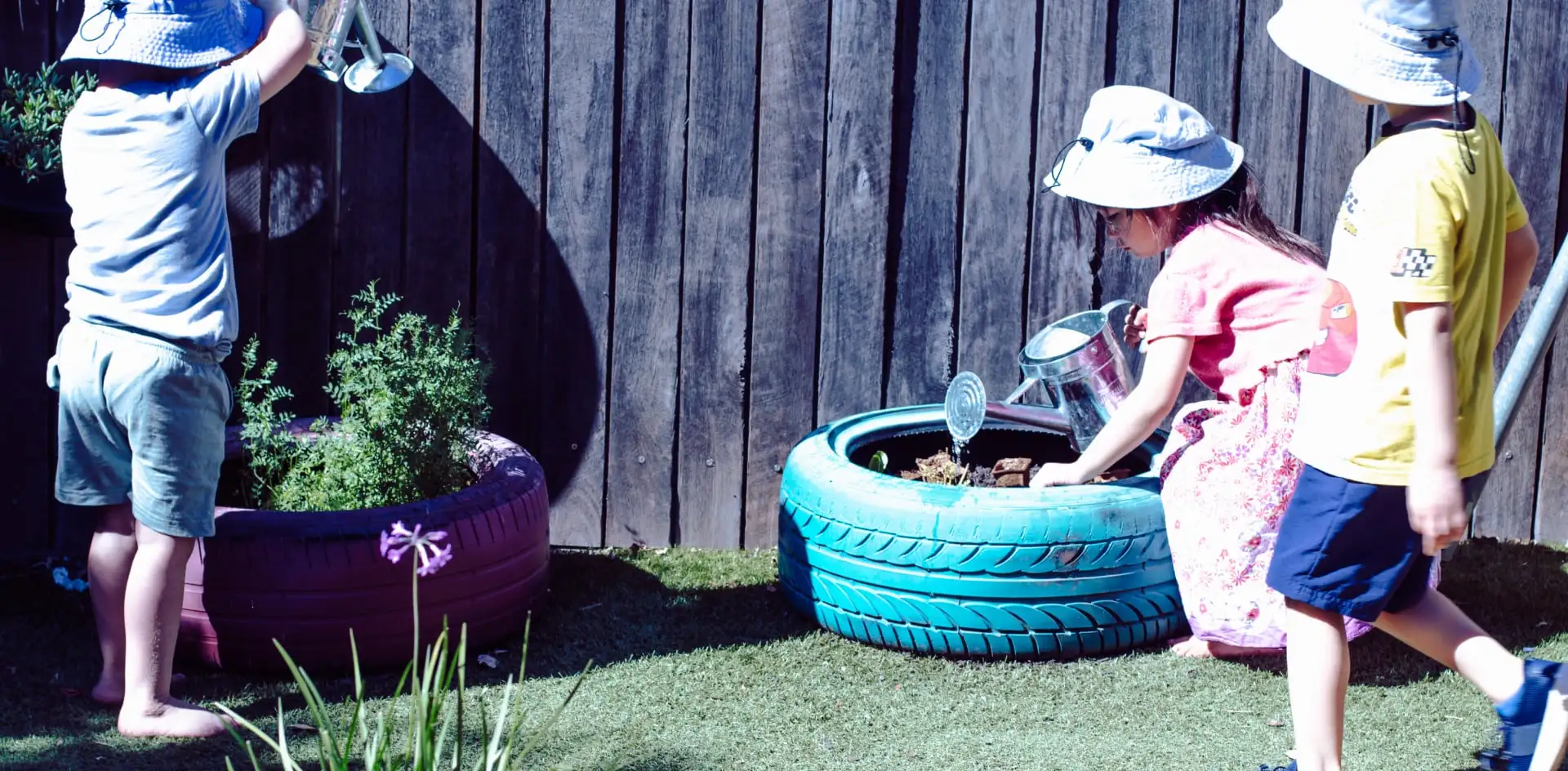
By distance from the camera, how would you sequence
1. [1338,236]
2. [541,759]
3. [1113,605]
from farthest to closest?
[1113,605], [541,759], [1338,236]

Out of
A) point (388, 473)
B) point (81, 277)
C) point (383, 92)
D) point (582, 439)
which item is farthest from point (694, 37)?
point (81, 277)

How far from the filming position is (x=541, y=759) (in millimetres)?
3074

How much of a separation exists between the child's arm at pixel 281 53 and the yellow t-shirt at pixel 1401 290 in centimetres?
207

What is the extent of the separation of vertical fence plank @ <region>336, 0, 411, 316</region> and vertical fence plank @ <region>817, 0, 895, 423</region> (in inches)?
42.4

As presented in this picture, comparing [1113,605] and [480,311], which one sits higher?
[480,311]

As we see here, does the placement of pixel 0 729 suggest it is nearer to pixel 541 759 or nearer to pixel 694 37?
pixel 541 759

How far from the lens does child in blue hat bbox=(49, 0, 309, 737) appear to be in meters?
3.14

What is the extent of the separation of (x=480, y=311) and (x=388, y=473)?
0.79 meters

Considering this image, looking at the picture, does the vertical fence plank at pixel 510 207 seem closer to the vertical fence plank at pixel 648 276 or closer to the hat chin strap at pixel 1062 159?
the vertical fence plank at pixel 648 276

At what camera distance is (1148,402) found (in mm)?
3295

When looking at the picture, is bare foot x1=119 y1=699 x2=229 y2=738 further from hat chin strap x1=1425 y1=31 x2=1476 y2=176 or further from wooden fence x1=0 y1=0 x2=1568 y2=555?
hat chin strap x1=1425 y1=31 x2=1476 y2=176

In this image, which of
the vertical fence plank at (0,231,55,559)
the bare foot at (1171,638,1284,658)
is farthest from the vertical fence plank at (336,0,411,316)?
the bare foot at (1171,638,1284,658)

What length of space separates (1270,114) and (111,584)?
309 cm

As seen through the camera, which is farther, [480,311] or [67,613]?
[480,311]
